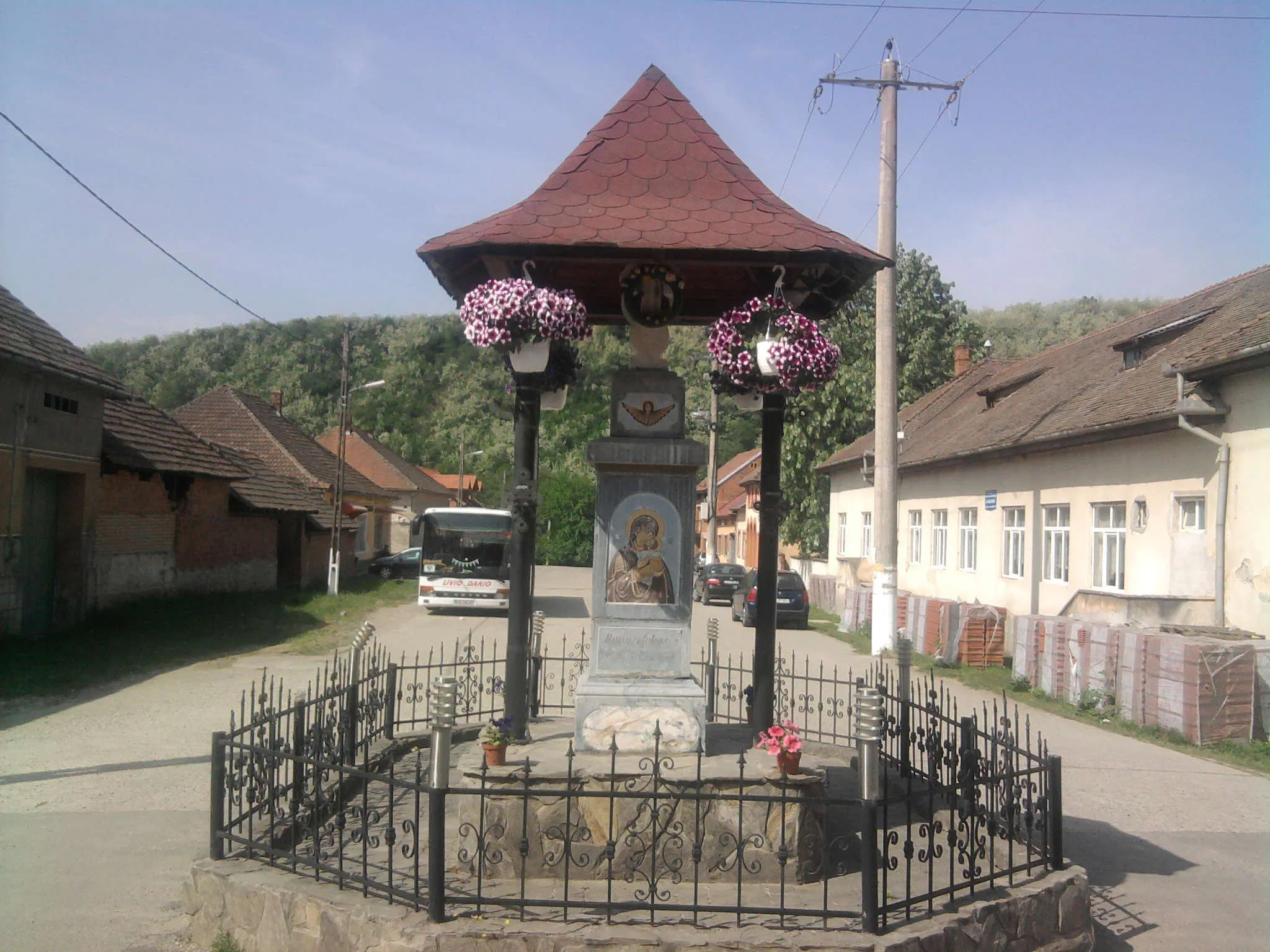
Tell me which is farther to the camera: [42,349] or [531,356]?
[42,349]

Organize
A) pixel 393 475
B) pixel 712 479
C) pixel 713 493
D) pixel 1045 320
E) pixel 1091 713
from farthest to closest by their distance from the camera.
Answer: pixel 1045 320 < pixel 393 475 < pixel 713 493 < pixel 712 479 < pixel 1091 713

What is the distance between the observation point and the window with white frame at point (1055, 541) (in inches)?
687

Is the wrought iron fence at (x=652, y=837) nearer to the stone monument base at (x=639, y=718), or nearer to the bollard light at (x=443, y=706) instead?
the stone monument base at (x=639, y=718)

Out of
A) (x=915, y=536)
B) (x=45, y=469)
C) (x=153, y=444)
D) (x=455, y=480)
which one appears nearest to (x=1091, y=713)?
(x=915, y=536)

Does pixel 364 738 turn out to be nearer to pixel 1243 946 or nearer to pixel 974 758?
pixel 974 758

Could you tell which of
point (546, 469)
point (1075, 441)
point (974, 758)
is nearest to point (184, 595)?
point (1075, 441)

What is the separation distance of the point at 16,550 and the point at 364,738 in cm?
1061

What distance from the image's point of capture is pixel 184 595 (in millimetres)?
22109

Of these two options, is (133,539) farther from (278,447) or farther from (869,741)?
(869,741)

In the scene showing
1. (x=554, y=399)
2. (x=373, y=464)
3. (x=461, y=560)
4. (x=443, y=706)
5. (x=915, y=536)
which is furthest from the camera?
(x=373, y=464)

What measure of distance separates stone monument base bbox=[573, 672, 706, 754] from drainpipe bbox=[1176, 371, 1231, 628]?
31.2ft

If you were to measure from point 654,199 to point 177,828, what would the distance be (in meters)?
5.56

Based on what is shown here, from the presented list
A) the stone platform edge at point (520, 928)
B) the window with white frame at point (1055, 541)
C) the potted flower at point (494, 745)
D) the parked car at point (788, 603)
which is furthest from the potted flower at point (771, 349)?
the parked car at point (788, 603)

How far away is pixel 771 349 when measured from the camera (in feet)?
20.0
